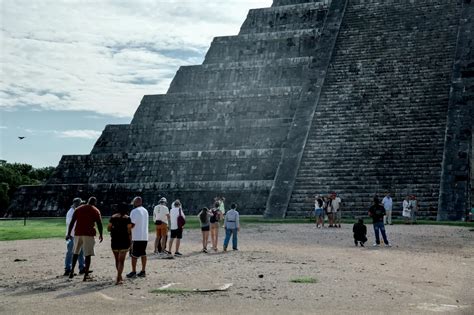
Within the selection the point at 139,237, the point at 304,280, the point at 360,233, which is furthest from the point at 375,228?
the point at 139,237

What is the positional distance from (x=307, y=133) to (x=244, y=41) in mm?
10230

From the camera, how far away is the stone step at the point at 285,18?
37.4 metres

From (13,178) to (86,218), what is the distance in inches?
1827

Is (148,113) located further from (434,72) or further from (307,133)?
(434,72)

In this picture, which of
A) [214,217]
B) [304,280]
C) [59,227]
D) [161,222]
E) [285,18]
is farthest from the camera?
[285,18]

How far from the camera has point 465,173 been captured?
2408 centimetres

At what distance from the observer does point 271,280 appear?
37.3 feet

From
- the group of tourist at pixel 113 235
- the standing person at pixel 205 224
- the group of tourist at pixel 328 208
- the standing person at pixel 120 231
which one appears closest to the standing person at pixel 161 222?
the standing person at pixel 205 224

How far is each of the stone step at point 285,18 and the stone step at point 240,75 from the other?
3.89 m

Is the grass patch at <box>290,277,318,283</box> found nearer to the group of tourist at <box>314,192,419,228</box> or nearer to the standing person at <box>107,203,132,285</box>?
the standing person at <box>107,203,132,285</box>

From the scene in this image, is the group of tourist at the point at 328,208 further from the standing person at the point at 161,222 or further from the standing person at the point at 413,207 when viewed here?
the standing person at the point at 161,222

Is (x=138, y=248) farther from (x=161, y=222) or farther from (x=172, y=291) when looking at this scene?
(x=161, y=222)

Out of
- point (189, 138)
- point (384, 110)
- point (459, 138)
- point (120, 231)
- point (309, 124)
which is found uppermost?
point (384, 110)

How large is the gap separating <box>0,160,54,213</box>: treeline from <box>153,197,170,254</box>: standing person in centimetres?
3579
